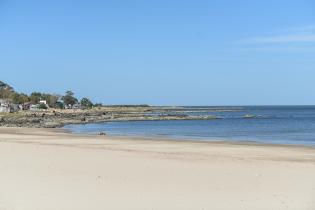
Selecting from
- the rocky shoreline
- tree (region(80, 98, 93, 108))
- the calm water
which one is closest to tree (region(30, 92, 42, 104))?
tree (region(80, 98, 93, 108))

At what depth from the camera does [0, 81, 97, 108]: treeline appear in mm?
124438

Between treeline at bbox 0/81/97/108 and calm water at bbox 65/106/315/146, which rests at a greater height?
treeline at bbox 0/81/97/108

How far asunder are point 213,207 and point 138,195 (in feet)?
5.14

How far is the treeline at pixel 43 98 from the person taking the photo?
12444 centimetres

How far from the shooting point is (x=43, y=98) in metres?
145

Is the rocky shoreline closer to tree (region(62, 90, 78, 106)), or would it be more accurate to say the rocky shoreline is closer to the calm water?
the calm water

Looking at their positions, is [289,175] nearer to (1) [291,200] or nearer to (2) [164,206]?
(1) [291,200]

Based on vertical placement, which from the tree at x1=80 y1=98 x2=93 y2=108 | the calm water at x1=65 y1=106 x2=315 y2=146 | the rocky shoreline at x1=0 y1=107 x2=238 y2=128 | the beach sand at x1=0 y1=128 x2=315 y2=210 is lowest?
the calm water at x1=65 y1=106 x2=315 y2=146

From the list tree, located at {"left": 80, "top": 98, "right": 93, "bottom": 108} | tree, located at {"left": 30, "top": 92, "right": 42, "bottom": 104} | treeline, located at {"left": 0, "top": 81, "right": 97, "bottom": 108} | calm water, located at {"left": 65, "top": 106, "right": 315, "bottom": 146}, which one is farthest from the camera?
tree, located at {"left": 80, "top": 98, "right": 93, "bottom": 108}

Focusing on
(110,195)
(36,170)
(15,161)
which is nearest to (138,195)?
(110,195)

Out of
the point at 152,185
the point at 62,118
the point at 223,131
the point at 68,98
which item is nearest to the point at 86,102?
the point at 68,98

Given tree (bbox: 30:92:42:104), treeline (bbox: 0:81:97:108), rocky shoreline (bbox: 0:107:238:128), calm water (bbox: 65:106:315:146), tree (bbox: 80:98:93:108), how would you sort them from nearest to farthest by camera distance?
calm water (bbox: 65:106:315:146)
rocky shoreline (bbox: 0:107:238:128)
treeline (bbox: 0:81:97:108)
tree (bbox: 30:92:42:104)
tree (bbox: 80:98:93:108)

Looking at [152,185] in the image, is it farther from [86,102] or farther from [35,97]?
[86,102]

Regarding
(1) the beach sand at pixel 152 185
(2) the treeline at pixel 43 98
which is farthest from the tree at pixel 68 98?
(1) the beach sand at pixel 152 185
